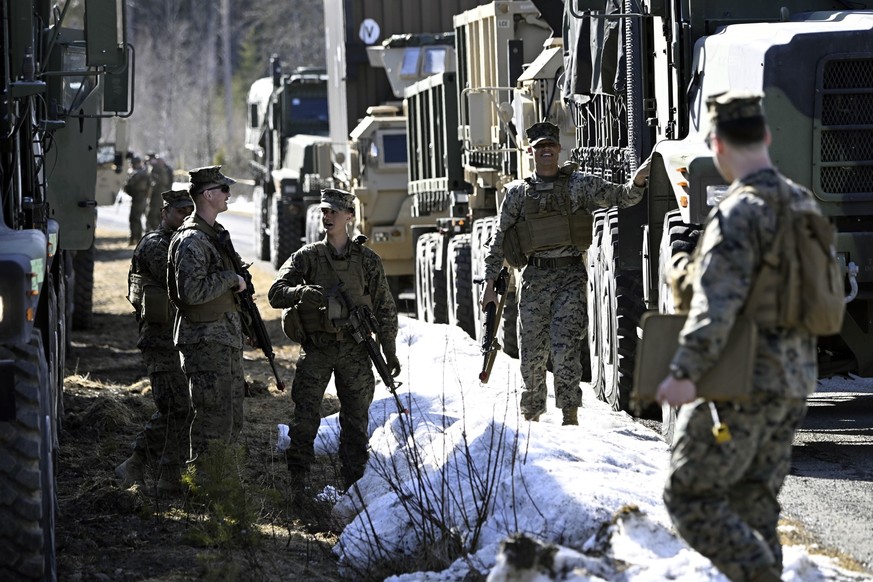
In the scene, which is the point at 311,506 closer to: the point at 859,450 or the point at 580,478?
the point at 580,478

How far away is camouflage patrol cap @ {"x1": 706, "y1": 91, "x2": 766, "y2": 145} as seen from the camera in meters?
4.64

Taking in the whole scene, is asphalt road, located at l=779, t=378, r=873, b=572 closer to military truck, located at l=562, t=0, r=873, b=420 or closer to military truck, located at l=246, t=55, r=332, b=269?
military truck, located at l=562, t=0, r=873, b=420

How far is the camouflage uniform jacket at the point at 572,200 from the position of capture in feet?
28.4

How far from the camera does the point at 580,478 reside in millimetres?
6512

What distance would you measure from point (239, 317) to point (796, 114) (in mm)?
2917

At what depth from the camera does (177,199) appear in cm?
862

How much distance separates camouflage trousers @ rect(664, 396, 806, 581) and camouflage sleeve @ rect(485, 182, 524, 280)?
4166 millimetres

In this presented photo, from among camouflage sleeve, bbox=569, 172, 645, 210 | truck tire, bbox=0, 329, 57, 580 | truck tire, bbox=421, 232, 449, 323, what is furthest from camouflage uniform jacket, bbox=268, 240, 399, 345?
truck tire, bbox=421, 232, 449, 323

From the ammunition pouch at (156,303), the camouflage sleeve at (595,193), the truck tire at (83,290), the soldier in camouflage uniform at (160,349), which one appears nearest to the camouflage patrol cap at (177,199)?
the soldier in camouflage uniform at (160,349)

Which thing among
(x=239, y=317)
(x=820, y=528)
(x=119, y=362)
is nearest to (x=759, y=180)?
(x=820, y=528)

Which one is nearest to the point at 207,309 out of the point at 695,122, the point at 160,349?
the point at 160,349

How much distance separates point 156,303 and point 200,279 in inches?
38.5

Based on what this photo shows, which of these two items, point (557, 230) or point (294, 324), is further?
point (557, 230)

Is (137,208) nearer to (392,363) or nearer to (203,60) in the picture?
(392,363)
